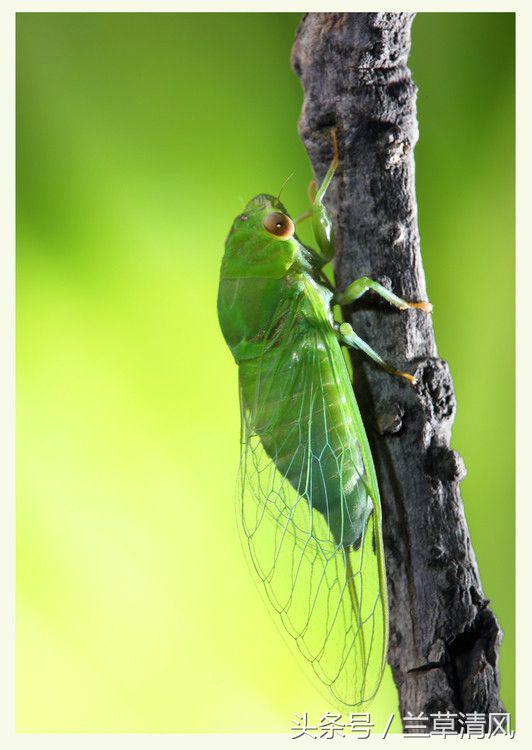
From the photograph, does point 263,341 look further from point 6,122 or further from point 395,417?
point 6,122

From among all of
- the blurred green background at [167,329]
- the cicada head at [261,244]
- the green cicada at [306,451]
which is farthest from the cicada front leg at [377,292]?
the blurred green background at [167,329]

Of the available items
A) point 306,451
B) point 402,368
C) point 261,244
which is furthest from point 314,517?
point 261,244

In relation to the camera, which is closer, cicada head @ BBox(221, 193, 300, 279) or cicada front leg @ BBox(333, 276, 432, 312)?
cicada front leg @ BBox(333, 276, 432, 312)

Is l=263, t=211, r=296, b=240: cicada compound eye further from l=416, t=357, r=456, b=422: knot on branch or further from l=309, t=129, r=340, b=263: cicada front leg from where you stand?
l=416, t=357, r=456, b=422: knot on branch

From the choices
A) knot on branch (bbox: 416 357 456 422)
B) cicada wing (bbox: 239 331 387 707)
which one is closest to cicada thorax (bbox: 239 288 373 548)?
cicada wing (bbox: 239 331 387 707)

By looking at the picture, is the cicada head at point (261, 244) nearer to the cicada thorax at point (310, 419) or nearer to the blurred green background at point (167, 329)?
the cicada thorax at point (310, 419)
